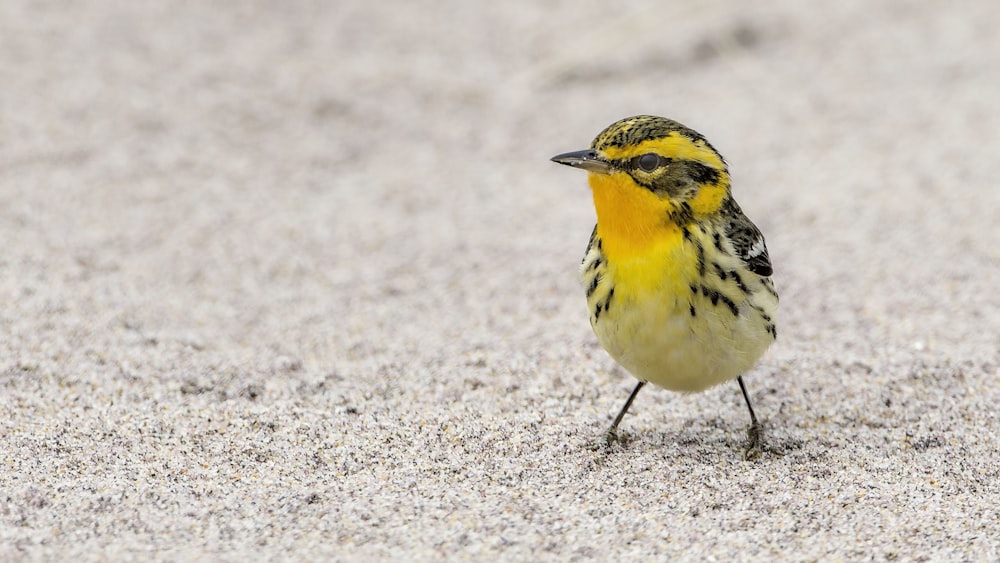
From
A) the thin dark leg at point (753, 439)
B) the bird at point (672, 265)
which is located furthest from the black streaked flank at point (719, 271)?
the thin dark leg at point (753, 439)

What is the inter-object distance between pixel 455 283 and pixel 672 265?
2.30 metres

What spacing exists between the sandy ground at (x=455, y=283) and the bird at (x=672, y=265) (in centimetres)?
42

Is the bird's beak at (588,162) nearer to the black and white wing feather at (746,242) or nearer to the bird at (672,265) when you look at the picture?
the bird at (672,265)

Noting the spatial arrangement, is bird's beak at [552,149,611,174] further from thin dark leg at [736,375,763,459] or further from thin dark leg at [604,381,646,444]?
thin dark leg at [736,375,763,459]

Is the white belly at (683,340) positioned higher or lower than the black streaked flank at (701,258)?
lower

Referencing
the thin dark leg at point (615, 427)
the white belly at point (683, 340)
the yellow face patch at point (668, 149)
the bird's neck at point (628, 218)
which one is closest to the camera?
the white belly at point (683, 340)

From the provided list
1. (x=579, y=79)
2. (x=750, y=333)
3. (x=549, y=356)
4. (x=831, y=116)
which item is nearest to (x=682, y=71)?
(x=579, y=79)

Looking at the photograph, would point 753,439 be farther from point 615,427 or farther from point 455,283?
point 455,283

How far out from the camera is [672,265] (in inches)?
151

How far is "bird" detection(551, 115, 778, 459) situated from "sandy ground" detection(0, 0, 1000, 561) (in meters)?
0.42

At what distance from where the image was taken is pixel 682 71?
28.9 feet

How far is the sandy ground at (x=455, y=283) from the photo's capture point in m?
3.57

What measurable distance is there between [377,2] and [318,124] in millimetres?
2410

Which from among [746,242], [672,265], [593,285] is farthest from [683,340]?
[746,242]
